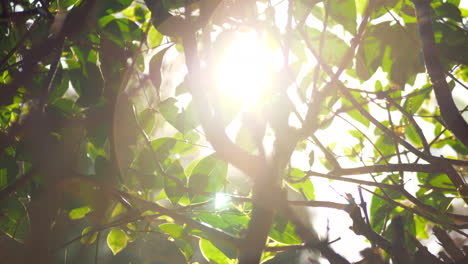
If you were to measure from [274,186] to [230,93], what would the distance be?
40 centimetres

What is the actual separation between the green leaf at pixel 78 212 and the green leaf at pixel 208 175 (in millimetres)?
273

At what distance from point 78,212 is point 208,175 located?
1.12 ft

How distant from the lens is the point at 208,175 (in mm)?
945

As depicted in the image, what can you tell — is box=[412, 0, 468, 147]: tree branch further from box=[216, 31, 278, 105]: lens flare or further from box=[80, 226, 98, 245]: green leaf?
box=[80, 226, 98, 245]: green leaf

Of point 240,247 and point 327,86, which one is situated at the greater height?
point 327,86

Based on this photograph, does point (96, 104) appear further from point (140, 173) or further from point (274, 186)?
point (274, 186)

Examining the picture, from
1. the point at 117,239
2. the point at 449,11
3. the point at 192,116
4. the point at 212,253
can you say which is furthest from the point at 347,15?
the point at 117,239

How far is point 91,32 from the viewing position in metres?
1.05

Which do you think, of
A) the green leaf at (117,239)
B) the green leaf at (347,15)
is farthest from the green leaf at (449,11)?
the green leaf at (117,239)

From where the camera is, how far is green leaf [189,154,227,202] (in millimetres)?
938

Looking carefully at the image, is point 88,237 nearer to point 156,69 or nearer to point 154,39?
point 156,69

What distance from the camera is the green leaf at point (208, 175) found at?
36.9 inches

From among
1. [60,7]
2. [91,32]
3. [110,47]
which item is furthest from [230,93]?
[60,7]

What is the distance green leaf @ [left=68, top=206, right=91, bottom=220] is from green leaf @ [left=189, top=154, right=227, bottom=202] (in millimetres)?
273
